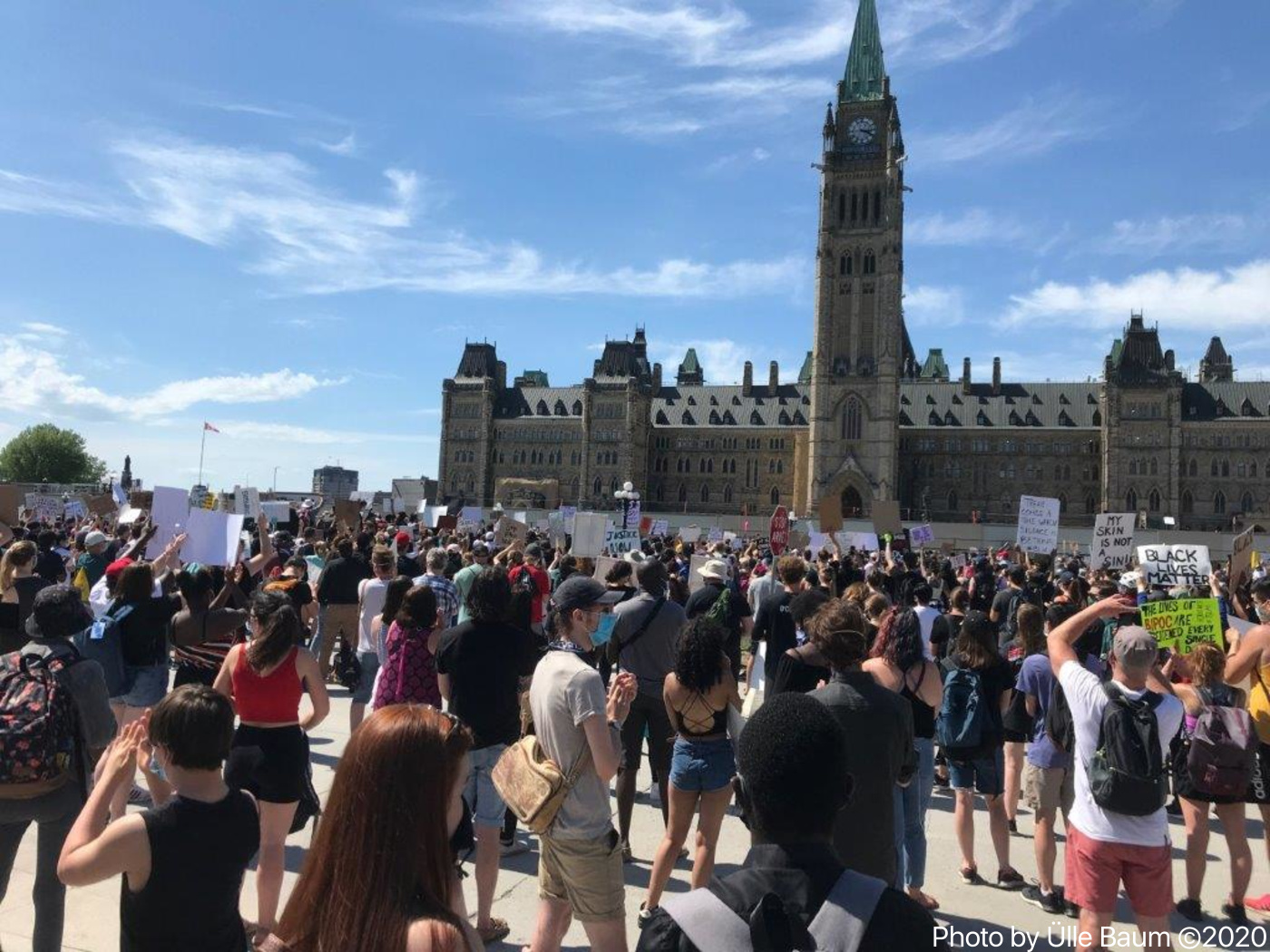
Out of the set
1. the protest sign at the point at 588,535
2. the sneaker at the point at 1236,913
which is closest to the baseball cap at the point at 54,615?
the sneaker at the point at 1236,913

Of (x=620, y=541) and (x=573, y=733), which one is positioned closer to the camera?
(x=573, y=733)

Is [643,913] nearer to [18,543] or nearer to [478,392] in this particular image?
[18,543]

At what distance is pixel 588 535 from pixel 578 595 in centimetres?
1007

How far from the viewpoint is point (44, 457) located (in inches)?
4515

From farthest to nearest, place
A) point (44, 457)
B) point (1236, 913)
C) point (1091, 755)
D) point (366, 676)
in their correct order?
1. point (44, 457)
2. point (366, 676)
3. point (1236, 913)
4. point (1091, 755)

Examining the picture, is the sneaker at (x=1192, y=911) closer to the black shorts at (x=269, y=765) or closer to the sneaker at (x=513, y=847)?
the sneaker at (x=513, y=847)

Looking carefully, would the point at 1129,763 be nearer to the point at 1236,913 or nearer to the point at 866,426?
the point at 1236,913

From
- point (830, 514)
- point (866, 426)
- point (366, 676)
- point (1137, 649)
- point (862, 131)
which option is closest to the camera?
point (1137, 649)

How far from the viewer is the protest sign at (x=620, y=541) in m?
16.7

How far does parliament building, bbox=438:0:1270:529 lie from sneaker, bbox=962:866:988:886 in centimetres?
7207

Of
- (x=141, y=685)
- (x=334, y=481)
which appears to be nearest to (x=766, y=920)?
(x=141, y=685)

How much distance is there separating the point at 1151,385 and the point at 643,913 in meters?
86.2

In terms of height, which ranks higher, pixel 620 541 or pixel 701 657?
pixel 620 541

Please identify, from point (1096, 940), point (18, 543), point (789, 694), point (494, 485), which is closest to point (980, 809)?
point (1096, 940)
